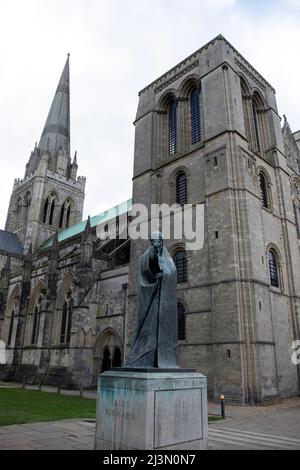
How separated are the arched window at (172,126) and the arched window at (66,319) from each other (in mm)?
13635

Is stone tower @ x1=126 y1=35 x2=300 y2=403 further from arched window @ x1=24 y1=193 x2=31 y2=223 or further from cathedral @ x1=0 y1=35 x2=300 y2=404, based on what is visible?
arched window @ x1=24 y1=193 x2=31 y2=223

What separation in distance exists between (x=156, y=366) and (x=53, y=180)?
4606 cm

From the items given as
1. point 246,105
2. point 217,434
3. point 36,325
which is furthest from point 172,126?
point 217,434

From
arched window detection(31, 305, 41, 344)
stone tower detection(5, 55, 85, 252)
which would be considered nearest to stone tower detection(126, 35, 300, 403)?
arched window detection(31, 305, 41, 344)

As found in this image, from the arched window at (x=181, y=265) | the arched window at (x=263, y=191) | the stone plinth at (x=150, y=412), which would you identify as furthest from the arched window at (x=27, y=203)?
the stone plinth at (x=150, y=412)

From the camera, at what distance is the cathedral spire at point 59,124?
50.1 m

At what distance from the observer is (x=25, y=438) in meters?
6.74

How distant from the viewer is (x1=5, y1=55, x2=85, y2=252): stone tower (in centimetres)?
4556

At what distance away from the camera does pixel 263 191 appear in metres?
21.4

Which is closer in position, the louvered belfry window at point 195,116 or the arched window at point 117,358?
the arched window at point 117,358

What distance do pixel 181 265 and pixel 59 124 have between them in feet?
133

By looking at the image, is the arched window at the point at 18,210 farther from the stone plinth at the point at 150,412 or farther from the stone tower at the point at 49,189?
the stone plinth at the point at 150,412

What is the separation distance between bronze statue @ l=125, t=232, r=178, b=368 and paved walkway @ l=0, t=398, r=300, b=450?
2.26m
